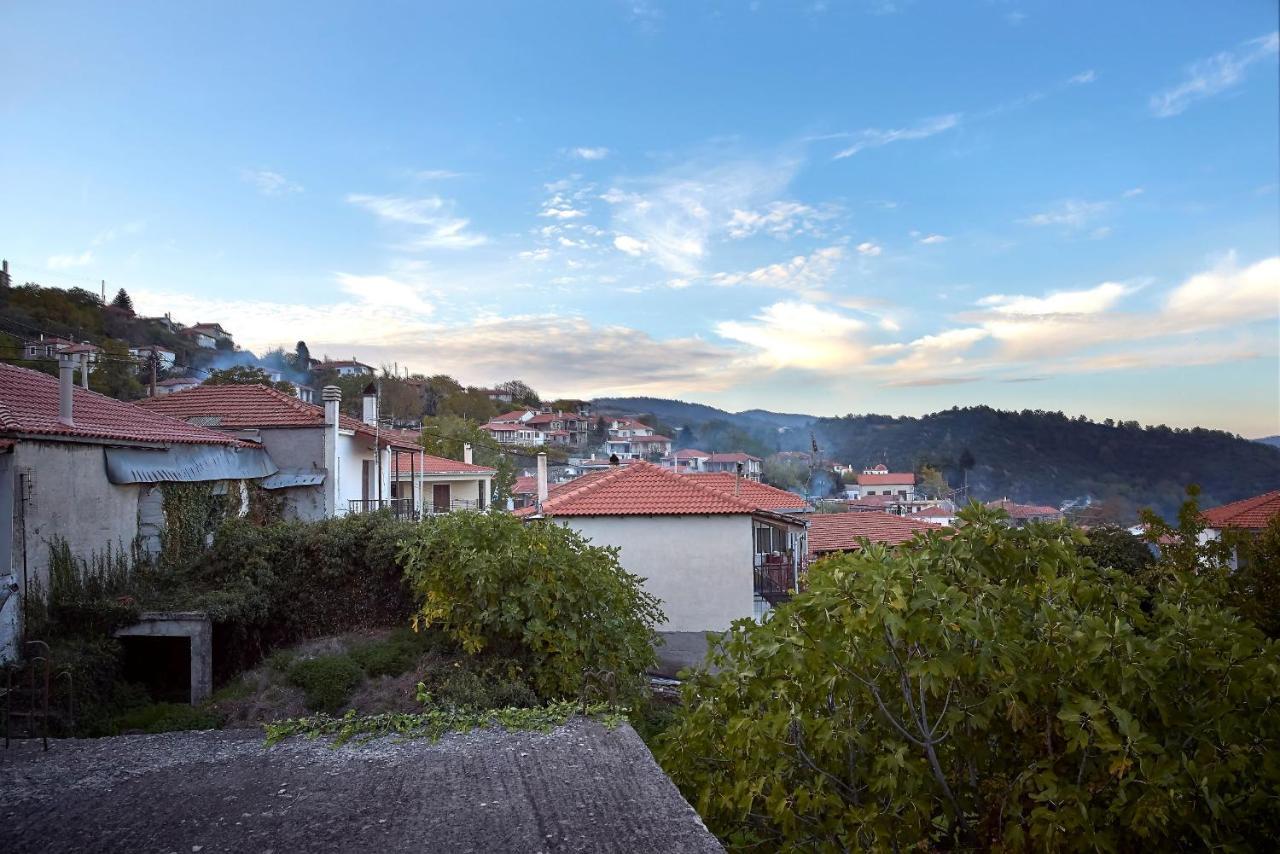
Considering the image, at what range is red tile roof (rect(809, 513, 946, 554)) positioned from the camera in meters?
27.5

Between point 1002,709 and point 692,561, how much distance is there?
14.2 metres

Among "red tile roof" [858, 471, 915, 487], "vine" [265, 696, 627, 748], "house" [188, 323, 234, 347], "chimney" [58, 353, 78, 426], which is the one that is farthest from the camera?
"house" [188, 323, 234, 347]

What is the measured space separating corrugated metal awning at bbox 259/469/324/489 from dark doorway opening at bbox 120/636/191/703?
6.12 m

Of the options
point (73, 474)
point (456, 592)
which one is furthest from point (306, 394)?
point (456, 592)

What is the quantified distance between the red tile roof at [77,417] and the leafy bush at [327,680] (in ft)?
15.0

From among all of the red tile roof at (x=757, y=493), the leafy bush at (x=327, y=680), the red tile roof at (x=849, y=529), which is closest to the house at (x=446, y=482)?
the red tile roof at (x=757, y=493)

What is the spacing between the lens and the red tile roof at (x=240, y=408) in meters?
19.9

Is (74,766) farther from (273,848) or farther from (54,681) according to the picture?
(54,681)

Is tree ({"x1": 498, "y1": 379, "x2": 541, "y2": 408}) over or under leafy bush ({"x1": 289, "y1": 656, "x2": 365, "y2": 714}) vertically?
over

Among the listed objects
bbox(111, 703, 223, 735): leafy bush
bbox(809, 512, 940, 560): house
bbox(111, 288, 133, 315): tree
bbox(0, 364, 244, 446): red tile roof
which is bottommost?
bbox(111, 703, 223, 735): leafy bush

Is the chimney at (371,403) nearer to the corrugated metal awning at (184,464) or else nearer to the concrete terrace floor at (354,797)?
the corrugated metal awning at (184,464)

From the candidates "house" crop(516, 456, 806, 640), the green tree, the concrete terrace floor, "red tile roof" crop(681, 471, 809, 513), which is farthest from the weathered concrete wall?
the green tree

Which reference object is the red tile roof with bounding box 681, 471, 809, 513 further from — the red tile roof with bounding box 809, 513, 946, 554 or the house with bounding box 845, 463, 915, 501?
the house with bounding box 845, 463, 915, 501

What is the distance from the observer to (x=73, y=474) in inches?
455
